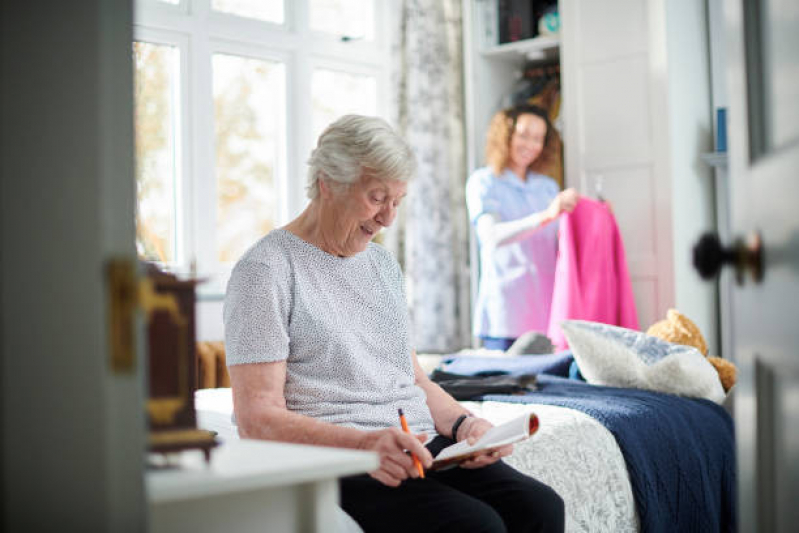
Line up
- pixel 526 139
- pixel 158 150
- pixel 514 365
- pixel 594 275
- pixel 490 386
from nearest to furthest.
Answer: pixel 490 386 < pixel 514 365 < pixel 594 275 < pixel 158 150 < pixel 526 139

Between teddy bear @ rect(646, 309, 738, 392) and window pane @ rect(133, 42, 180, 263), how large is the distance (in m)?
2.02

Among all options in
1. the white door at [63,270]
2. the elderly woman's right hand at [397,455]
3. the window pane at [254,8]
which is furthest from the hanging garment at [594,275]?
the white door at [63,270]

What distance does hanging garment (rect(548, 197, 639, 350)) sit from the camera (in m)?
3.53

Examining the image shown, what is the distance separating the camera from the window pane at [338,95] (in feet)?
13.8

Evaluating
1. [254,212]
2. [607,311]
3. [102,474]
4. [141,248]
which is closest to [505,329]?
[607,311]

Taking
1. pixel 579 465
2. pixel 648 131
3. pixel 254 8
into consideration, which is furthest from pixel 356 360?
pixel 254 8

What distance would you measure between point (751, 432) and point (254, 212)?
3.17m

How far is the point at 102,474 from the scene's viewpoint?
625 mm

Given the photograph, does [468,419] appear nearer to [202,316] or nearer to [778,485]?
[778,485]

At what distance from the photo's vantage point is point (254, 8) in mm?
3957

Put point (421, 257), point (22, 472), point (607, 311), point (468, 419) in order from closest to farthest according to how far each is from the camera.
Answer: point (22, 472)
point (468, 419)
point (607, 311)
point (421, 257)

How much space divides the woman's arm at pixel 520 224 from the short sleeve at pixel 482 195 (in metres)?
0.03

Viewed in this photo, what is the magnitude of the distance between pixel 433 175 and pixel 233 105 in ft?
3.46

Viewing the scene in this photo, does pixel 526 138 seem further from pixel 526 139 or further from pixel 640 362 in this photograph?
pixel 640 362
